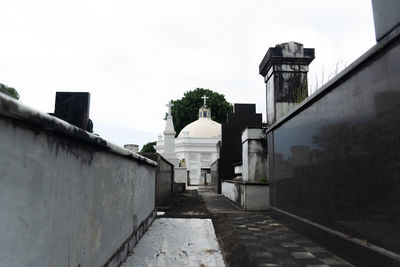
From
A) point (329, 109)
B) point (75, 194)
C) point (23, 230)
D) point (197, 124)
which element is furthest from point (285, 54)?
point (197, 124)

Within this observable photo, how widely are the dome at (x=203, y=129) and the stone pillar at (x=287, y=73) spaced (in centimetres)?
3074

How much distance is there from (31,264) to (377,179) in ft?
8.54

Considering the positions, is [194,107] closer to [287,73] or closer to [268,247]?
[287,73]

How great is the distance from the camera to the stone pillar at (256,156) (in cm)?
714

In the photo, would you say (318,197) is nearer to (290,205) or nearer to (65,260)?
(290,205)

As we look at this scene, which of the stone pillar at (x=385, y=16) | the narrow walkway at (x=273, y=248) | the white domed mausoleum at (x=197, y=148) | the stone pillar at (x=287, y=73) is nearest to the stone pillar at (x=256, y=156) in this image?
the stone pillar at (x=287, y=73)

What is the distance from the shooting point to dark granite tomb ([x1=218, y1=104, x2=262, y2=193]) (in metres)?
12.6

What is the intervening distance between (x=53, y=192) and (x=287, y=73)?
591cm

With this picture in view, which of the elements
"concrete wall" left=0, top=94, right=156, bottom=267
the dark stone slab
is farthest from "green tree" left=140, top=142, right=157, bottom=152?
"concrete wall" left=0, top=94, right=156, bottom=267

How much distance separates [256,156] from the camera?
23.5 ft

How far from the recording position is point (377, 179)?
2402mm

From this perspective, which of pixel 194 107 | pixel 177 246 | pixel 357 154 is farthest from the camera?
pixel 194 107

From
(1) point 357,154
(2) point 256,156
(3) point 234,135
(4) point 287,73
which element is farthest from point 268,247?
(3) point 234,135

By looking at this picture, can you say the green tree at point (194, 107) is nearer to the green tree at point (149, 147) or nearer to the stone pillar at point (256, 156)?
the green tree at point (149, 147)
